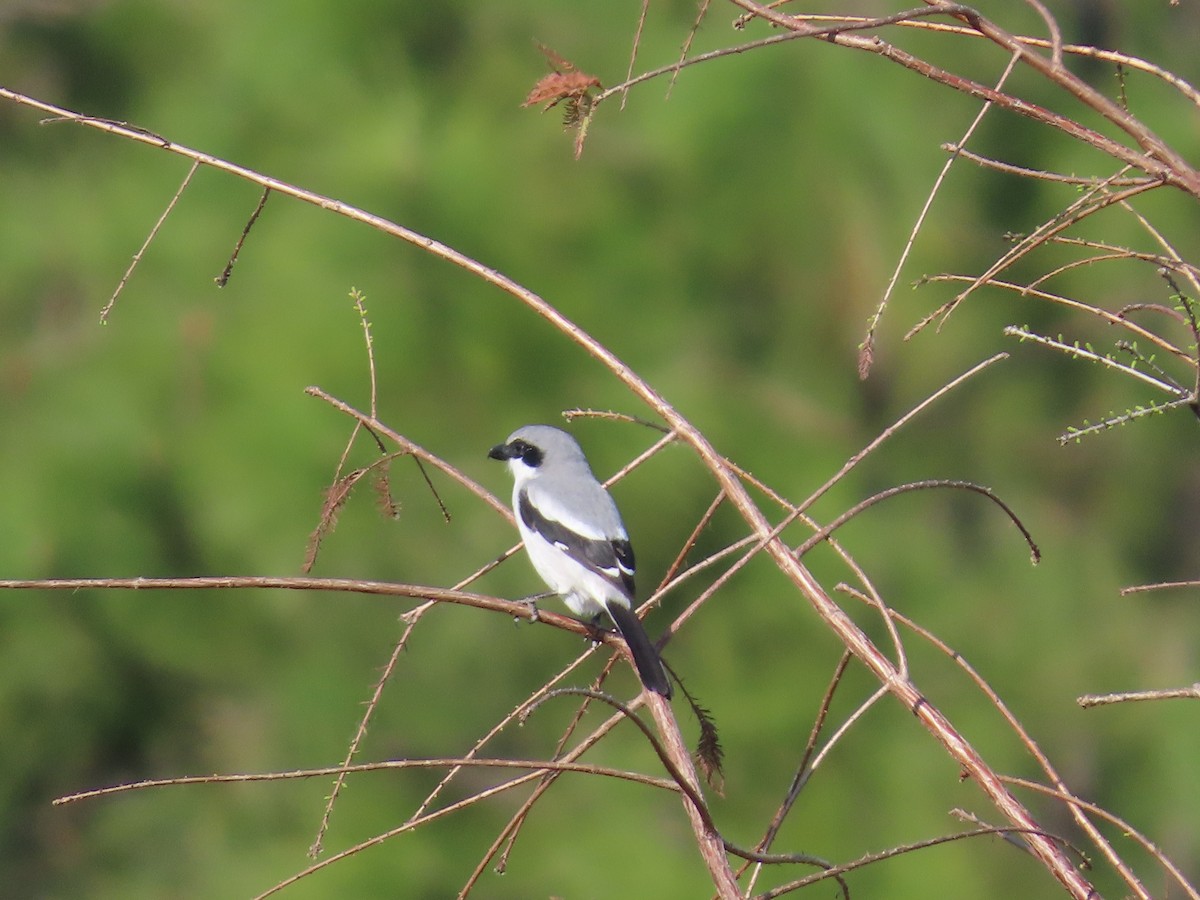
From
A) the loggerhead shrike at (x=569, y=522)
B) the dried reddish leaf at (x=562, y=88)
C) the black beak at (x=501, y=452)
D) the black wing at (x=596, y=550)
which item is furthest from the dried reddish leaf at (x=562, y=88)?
the black beak at (x=501, y=452)

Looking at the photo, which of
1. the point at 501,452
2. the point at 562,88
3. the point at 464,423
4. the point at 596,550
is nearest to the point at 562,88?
the point at 562,88

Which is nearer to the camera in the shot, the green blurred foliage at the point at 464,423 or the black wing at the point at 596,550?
the black wing at the point at 596,550

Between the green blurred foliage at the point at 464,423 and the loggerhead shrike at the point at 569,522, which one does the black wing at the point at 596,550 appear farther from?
the green blurred foliage at the point at 464,423

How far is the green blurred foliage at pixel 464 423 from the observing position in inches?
111

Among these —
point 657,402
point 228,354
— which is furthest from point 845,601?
point 657,402

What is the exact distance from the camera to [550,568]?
8.68 feet

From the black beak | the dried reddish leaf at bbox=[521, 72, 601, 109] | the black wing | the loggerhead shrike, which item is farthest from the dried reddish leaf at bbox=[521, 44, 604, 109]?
the black beak

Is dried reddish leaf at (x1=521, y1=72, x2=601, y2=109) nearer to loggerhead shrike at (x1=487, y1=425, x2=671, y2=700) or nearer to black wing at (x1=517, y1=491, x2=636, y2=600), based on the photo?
loggerhead shrike at (x1=487, y1=425, x2=671, y2=700)

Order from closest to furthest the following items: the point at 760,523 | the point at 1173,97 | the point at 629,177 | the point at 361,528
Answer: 1. the point at 760,523
2. the point at 361,528
3. the point at 629,177
4. the point at 1173,97

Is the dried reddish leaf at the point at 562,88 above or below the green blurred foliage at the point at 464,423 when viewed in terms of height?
above

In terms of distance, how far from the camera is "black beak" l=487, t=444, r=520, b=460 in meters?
2.77

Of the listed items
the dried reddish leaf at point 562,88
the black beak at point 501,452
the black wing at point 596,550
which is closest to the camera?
the dried reddish leaf at point 562,88

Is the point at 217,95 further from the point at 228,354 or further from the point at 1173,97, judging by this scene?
the point at 1173,97

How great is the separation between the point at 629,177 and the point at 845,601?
3.54 feet
